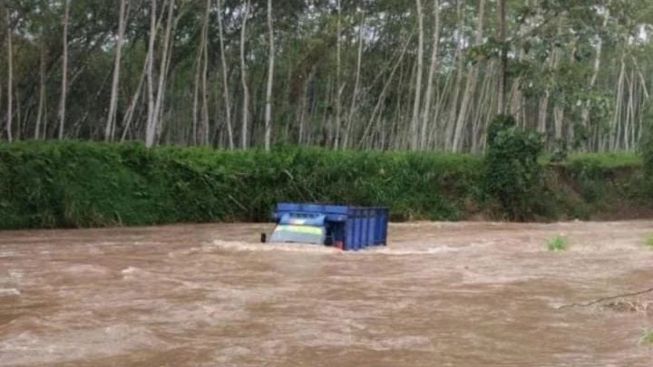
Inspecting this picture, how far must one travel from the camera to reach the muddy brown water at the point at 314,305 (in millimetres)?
7609

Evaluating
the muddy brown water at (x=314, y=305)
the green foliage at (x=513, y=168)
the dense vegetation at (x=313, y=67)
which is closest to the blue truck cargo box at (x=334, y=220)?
the muddy brown water at (x=314, y=305)

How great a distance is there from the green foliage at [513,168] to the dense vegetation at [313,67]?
1.57 metres

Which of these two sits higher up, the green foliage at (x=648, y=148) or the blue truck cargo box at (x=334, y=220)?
the green foliage at (x=648, y=148)

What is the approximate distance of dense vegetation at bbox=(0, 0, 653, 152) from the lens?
3016cm

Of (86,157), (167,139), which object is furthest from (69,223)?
(167,139)

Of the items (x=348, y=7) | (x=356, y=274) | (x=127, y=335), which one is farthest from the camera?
(x=348, y=7)

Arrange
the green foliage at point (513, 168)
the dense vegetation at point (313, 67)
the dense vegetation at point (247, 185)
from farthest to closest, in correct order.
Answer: the dense vegetation at point (313, 67) → the green foliage at point (513, 168) → the dense vegetation at point (247, 185)

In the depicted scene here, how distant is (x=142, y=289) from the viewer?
448 inches

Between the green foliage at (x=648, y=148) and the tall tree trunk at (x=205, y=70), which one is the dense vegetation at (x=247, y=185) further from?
the tall tree trunk at (x=205, y=70)

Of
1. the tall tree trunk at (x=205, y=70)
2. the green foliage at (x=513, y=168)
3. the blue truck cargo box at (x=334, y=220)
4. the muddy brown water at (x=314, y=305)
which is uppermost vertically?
→ the tall tree trunk at (x=205, y=70)

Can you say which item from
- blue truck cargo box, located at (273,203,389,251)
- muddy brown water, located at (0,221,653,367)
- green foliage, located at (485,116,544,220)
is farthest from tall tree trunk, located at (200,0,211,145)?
blue truck cargo box, located at (273,203,389,251)

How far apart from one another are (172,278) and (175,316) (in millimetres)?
3242

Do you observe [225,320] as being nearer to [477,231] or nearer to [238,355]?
[238,355]

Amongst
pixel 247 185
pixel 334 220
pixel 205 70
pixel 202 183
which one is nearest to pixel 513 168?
pixel 247 185
